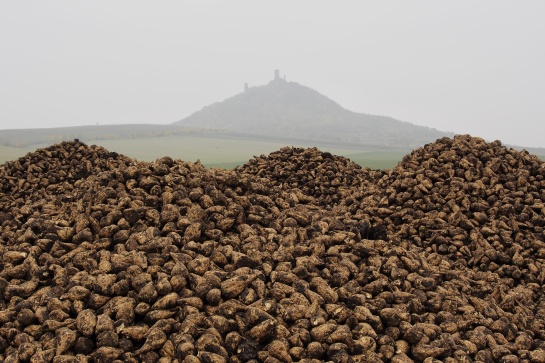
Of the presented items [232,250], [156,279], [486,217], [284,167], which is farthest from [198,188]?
[284,167]

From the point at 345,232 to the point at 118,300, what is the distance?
188 centimetres

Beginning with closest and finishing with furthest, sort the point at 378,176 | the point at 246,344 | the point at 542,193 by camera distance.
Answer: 1. the point at 246,344
2. the point at 542,193
3. the point at 378,176

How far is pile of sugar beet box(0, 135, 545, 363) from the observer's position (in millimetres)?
2623

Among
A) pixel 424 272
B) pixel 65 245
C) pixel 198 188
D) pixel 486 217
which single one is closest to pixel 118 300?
pixel 65 245

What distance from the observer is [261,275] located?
3.01m

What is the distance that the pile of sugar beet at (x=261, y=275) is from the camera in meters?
2.62

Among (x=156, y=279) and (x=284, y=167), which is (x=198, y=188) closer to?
(x=156, y=279)

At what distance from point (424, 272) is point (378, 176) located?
3.82 meters

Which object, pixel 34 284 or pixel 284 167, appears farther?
pixel 284 167

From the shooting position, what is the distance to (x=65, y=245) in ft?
11.4

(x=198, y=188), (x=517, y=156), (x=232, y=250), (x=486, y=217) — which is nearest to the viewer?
(x=232, y=250)

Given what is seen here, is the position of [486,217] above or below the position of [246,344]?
above

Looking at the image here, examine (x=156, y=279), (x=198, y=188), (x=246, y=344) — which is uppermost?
(x=198, y=188)

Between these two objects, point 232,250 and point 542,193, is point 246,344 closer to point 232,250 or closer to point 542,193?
point 232,250
